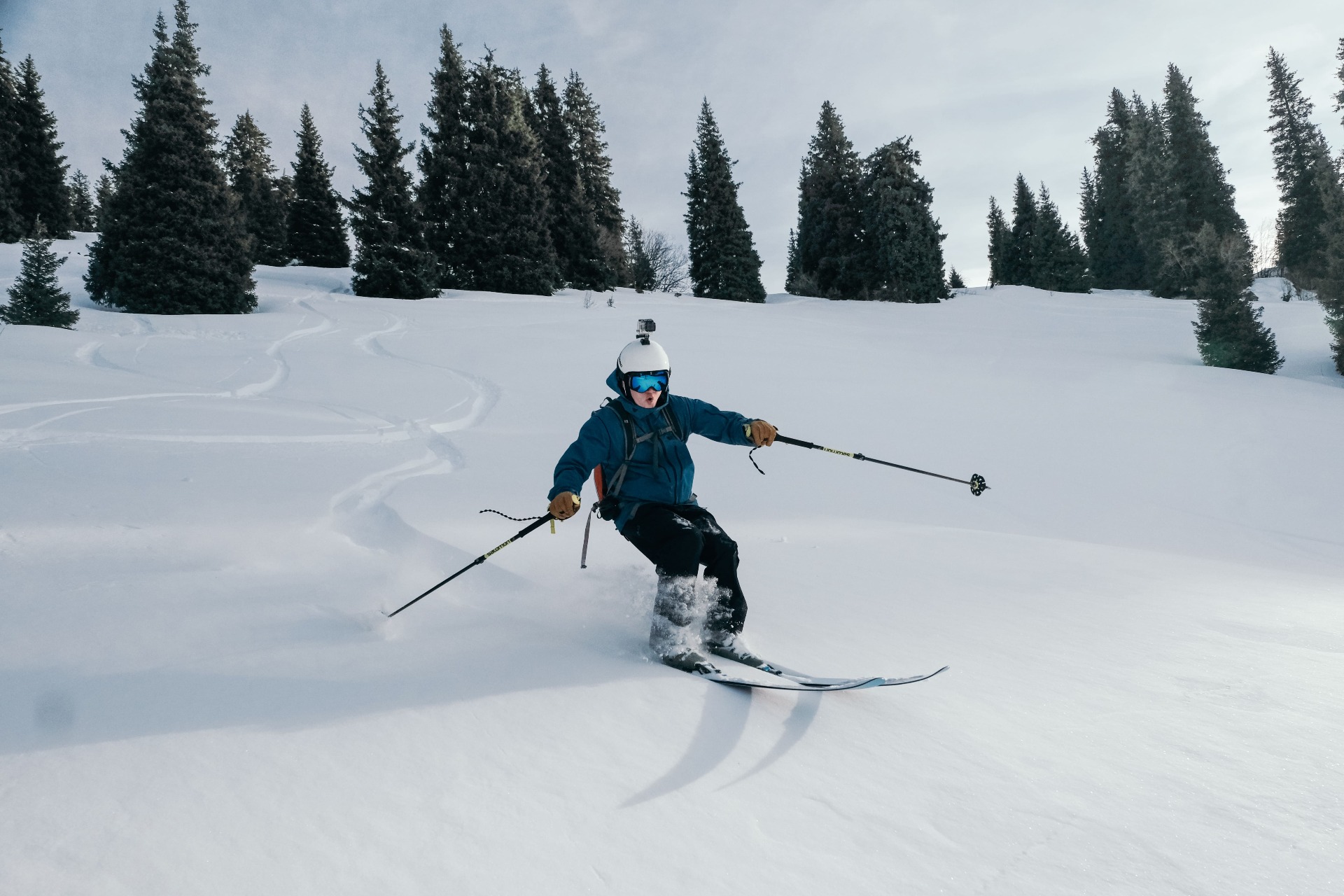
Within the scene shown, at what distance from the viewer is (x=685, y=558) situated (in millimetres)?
3451

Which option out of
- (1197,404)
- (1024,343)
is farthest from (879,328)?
(1197,404)

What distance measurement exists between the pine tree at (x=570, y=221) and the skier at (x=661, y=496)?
3027 centimetres

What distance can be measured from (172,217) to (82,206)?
1553 inches

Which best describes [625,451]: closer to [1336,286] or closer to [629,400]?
[629,400]

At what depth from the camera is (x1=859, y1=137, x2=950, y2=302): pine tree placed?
118ft

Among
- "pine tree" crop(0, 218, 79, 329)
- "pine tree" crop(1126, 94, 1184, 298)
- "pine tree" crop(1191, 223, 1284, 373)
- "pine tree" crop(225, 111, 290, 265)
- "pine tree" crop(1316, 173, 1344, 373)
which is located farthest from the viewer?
"pine tree" crop(1126, 94, 1184, 298)

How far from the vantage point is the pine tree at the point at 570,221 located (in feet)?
113

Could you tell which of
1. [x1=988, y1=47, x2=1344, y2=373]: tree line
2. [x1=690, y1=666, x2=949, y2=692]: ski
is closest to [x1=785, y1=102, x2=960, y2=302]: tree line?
[x1=988, y1=47, x2=1344, y2=373]: tree line

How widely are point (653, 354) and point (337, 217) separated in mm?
39624

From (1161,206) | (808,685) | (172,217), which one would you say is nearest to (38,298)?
(172,217)

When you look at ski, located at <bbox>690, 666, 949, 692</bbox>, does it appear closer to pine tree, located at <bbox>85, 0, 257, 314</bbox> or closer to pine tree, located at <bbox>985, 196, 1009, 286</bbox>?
pine tree, located at <bbox>85, 0, 257, 314</bbox>

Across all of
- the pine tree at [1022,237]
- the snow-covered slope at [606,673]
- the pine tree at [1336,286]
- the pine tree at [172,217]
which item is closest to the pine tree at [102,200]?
the pine tree at [172,217]

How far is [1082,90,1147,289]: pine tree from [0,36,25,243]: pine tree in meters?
64.2

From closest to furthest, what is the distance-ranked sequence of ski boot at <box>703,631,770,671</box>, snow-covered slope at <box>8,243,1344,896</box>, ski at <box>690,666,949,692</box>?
snow-covered slope at <box>8,243,1344,896</box>
ski at <box>690,666,949,692</box>
ski boot at <box>703,631,770,671</box>
